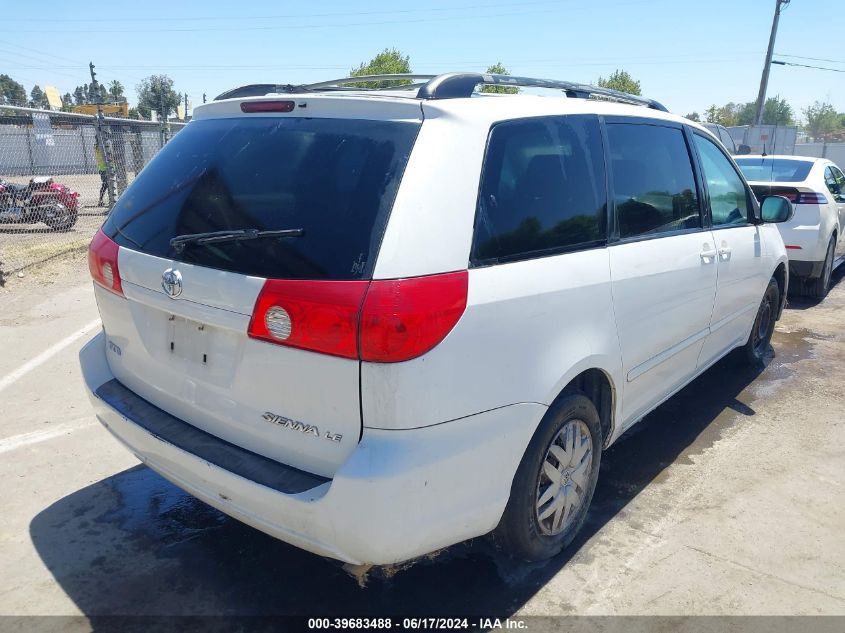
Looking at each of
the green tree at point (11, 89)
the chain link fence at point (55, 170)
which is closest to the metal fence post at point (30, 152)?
the chain link fence at point (55, 170)

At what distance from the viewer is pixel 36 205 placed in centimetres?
1325

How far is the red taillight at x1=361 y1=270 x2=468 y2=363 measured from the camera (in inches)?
80.8

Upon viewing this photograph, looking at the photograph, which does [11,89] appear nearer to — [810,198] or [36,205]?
[36,205]

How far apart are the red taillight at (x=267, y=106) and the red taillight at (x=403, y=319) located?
3.13 ft

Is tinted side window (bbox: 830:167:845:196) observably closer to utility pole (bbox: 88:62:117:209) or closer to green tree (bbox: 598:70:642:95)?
utility pole (bbox: 88:62:117:209)

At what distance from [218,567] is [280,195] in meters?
1.65

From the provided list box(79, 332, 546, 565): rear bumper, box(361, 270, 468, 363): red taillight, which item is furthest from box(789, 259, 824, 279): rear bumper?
box(361, 270, 468, 363): red taillight

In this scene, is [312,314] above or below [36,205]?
above

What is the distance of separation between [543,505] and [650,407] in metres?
1.17

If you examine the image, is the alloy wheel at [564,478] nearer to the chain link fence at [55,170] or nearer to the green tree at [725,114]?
the chain link fence at [55,170]

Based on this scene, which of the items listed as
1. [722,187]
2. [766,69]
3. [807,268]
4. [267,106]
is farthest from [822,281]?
[766,69]

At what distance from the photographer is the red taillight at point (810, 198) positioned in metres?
7.62

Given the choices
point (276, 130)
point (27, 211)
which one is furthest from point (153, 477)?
point (27, 211)

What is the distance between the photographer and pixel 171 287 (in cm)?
246
